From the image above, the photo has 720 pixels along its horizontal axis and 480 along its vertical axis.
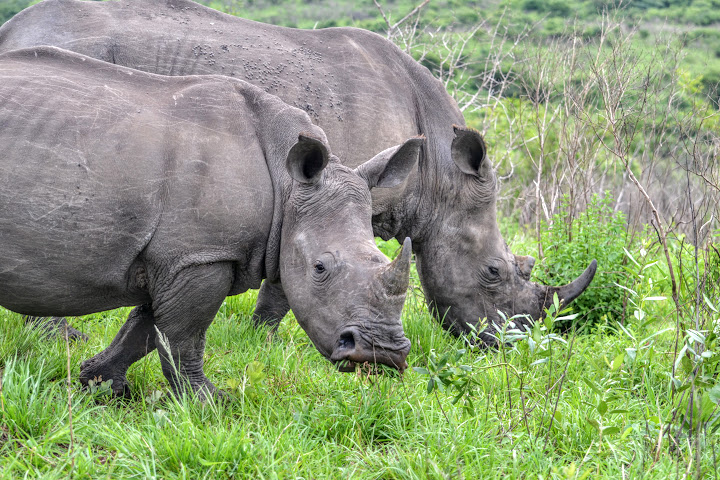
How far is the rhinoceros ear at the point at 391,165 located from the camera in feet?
16.1

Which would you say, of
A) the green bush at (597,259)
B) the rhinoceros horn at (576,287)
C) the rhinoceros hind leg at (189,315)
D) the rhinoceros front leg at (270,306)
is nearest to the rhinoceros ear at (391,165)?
the rhinoceros hind leg at (189,315)

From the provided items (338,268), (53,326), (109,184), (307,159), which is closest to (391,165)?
(307,159)

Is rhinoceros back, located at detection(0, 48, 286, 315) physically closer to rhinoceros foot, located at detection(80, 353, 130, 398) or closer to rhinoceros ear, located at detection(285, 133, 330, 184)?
rhinoceros ear, located at detection(285, 133, 330, 184)

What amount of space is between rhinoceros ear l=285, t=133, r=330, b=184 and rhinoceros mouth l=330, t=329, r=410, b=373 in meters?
0.95

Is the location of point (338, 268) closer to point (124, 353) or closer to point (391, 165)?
point (391, 165)

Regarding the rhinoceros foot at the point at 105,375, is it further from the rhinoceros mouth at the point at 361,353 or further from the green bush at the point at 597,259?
the green bush at the point at 597,259

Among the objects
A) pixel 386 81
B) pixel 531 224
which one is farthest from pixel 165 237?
pixel 531 224

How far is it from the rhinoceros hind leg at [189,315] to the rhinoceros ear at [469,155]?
2.51 meters

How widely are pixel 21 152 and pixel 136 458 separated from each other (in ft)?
5.45

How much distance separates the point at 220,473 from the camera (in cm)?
367

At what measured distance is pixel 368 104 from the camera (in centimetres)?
632

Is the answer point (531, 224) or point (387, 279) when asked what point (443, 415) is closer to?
point (387, 279)

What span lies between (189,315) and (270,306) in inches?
85.0

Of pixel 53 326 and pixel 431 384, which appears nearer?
pixel 431 384
